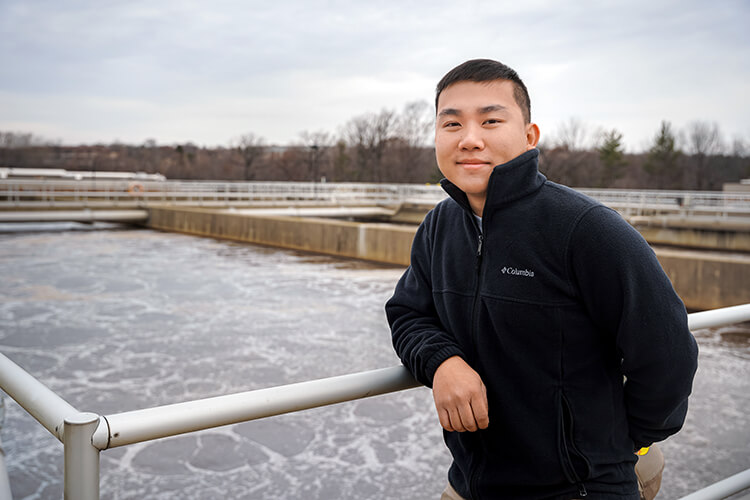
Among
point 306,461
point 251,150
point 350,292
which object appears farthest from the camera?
point 251,150

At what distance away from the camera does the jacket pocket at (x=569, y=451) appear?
1.35 meters

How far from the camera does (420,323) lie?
63.4 inches

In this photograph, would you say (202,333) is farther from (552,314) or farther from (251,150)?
(251,150)

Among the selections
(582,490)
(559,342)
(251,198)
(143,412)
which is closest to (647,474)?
(582,490)

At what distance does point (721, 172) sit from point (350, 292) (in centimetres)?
5825

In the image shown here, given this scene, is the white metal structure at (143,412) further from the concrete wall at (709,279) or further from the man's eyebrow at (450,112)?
the concrete wall at (709,279)

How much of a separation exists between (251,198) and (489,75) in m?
33.7

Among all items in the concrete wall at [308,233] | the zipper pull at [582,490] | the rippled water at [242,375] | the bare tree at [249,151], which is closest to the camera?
the zipper pull at [582,490]

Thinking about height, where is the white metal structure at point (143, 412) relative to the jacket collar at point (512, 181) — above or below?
below

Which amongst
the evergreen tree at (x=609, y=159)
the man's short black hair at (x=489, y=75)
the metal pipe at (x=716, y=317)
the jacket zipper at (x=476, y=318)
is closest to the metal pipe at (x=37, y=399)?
the jacket zipper at (x=476, y=318)

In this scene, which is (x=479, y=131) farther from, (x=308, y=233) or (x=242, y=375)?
(x=308, y=233)

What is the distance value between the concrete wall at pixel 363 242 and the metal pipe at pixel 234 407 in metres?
10.5

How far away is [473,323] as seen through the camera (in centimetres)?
147

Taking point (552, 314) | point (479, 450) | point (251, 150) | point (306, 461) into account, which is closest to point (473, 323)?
point (552, 314)
